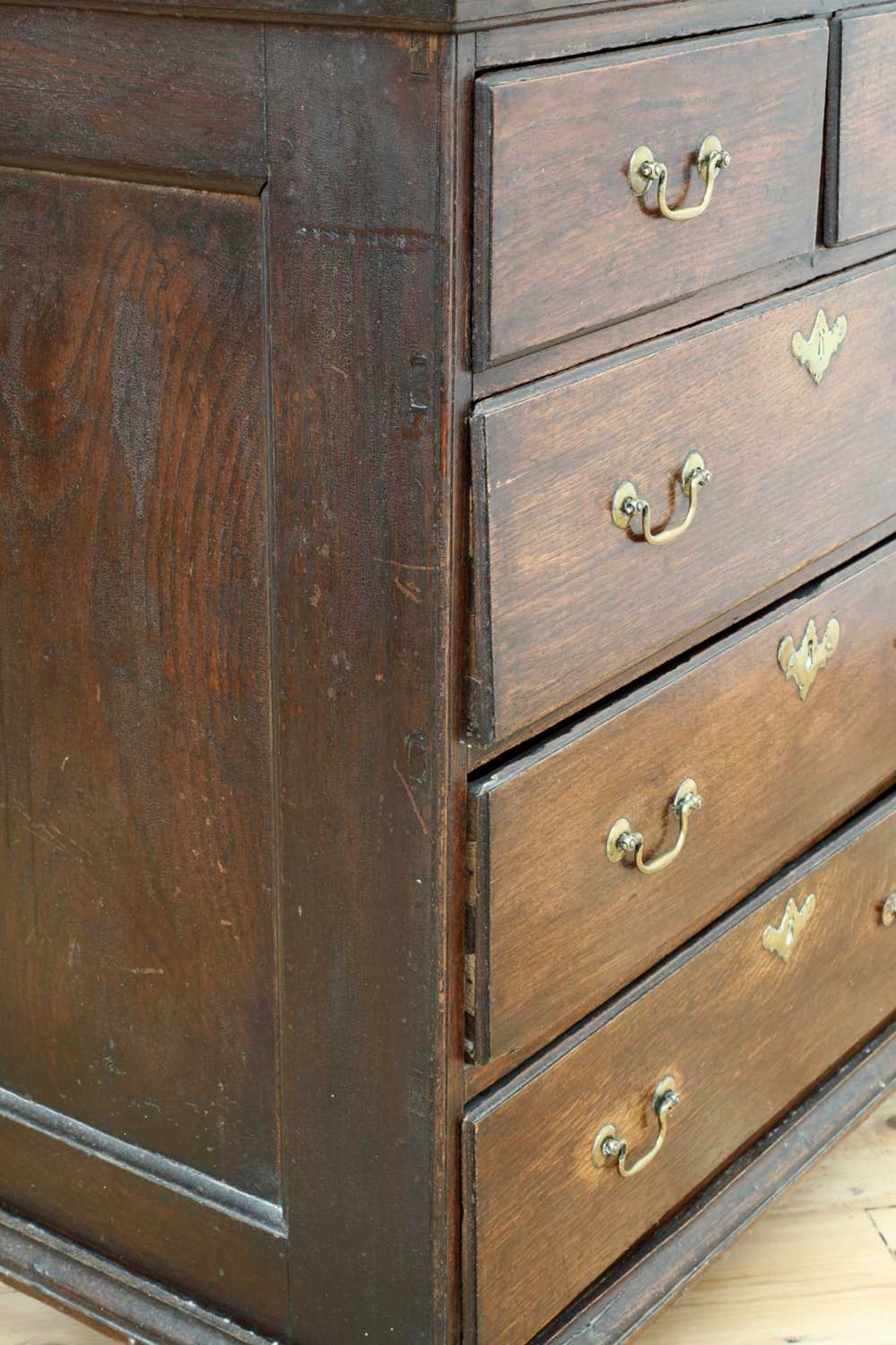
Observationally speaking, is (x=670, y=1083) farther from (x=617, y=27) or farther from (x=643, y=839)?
(x=617, y=27)

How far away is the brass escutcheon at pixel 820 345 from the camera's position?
1407 mm

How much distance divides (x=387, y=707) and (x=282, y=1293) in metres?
0.53

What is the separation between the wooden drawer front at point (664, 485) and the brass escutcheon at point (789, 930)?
324 millimetres

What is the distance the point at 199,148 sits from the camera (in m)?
1.09

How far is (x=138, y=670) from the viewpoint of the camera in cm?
129

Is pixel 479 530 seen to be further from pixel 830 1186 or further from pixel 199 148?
pixel 830 1186

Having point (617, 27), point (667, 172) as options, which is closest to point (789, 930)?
point (667, 172)

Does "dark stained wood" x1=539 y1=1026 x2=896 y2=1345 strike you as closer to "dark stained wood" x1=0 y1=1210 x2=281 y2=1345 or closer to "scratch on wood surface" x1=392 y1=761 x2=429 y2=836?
"dark stained wood" x1=0 y1=1210 x2=281 y2=1345

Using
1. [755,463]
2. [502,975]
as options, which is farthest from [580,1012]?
[755,463]

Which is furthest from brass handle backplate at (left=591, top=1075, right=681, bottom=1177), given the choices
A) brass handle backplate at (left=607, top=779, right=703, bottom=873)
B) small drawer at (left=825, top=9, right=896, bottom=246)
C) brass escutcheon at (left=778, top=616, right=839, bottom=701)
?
small drawer at (left=825, top=9, right=896, bottom=246)

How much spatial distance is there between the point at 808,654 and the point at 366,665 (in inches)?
21.0

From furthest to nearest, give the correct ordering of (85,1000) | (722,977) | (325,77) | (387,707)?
(722,977)
(85,1000)
(387,707)
(325,77)

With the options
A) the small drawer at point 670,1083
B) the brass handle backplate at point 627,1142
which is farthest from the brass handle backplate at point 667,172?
the brass handle backplate at point 627,1142

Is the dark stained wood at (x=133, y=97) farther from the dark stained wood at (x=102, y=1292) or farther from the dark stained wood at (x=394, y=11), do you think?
the dark stained wood at (x=102, y=1292)
